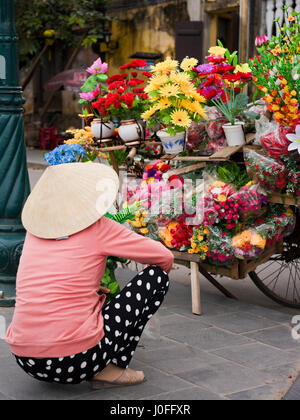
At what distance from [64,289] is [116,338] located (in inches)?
16.3

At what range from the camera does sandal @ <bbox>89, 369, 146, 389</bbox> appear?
3.27 metres

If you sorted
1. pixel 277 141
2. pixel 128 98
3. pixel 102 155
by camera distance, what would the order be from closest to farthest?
pixel 277 141
pixel 128 98
pixel 102 155

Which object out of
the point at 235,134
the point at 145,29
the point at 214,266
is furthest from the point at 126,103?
the point at 145,29

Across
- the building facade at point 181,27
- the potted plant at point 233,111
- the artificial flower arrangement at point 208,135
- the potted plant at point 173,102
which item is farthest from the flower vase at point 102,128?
the building facade at point 181,27

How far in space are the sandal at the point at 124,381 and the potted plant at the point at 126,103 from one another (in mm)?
2347

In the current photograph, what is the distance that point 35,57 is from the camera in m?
21.2

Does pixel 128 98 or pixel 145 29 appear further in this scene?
pixel 145 29

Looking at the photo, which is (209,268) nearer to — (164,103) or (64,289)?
(164,103)

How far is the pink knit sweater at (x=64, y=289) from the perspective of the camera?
2928 mm

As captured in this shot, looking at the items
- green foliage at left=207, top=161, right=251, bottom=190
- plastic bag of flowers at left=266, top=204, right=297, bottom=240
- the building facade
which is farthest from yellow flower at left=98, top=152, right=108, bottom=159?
the building facade

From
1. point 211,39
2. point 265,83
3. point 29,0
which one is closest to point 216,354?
point 265,83

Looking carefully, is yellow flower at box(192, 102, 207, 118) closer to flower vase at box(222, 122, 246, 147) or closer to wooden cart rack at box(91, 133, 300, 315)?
flower vase at box(222, 122, 246, 147)

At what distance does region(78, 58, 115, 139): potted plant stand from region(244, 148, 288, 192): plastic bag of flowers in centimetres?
146

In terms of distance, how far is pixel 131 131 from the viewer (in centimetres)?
516
